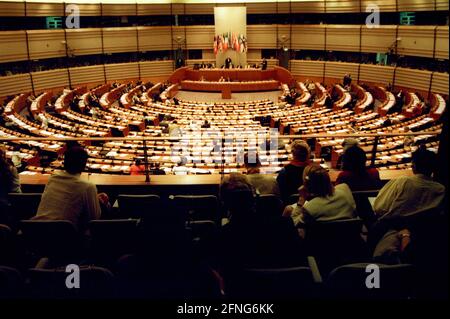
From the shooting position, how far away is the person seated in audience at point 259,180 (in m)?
4.65

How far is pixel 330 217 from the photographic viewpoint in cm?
358

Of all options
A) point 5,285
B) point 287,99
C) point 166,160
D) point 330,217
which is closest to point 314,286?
point 330,217

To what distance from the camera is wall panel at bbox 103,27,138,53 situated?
31.3m

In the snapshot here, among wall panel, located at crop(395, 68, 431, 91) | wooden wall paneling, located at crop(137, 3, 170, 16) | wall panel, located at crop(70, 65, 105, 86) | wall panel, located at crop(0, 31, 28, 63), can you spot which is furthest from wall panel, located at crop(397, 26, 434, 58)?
wall panel, located at crop(0, 31, 28, 63)

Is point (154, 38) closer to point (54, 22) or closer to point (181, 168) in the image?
point (54, 22)

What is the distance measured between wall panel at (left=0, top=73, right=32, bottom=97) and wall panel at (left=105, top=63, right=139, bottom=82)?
5.89 meters

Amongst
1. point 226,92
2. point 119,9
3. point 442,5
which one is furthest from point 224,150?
point 119,9

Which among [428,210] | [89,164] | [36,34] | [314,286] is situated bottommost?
[89,164]

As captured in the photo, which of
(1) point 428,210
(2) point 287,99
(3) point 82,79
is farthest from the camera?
(3) point 82,79

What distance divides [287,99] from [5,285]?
24.3 metres

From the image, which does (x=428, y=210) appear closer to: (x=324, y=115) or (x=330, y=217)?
(x=330, y=217)

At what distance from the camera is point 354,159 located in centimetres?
438

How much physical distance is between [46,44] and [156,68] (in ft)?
26.8

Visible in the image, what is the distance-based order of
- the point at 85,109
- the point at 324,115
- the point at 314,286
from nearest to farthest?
the point at 314,286
the point at 324,115
the point at 85,109
